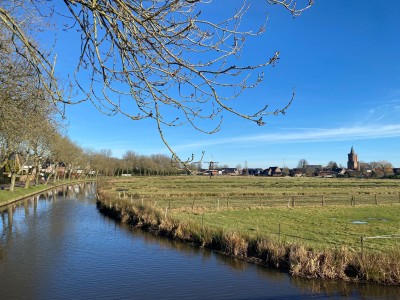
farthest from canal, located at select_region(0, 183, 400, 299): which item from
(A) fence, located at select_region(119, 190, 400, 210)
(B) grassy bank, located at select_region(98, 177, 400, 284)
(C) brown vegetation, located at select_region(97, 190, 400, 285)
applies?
(A) fence, located at select_region(119, 190, 400, 210)

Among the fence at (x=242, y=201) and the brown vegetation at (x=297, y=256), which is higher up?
the fence at (x=242, y=201)

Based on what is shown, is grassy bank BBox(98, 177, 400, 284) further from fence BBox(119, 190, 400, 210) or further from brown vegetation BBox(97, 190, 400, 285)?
fence BBox(119, 190, 400, 210)

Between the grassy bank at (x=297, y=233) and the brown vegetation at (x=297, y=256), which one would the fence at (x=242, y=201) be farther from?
the brown vegetation at (x=297, y=256)

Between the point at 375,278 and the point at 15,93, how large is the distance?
14.9 meters

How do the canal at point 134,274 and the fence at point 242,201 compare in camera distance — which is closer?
the canal at point 134,274

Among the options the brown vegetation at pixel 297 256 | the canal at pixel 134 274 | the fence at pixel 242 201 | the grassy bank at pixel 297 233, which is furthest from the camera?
the fence at pixel 242 201

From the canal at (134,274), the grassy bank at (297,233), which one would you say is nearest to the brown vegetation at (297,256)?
the grassy bank at (297,233)

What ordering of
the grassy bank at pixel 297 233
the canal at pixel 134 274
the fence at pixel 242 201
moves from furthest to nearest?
the fence at pixel 242 201
the grassy bank at pixel 297 233
the canal at pixel 134 274

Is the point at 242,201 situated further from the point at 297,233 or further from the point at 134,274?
the point at 134,274

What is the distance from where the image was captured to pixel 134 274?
51.6ft

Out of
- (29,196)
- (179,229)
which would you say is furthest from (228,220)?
(29,196)

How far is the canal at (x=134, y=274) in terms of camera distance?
523 inches

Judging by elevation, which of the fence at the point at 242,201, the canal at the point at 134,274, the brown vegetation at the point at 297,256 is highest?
the fence at the point at 242,201

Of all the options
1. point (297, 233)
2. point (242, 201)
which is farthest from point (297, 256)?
point (242, 201)
